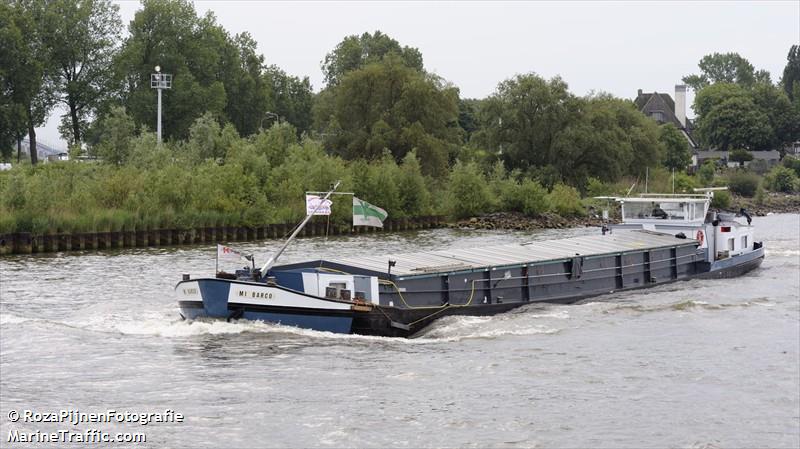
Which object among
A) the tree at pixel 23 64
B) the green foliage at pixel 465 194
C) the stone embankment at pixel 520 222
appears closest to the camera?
the stone embankment at pixel 520 222

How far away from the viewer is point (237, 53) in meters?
111

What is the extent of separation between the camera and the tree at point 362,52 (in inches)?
4670

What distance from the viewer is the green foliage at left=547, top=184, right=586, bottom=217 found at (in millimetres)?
80438

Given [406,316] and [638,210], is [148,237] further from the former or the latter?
[406,316]

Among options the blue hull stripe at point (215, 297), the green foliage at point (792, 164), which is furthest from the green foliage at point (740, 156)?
the blue hull stripe at point (215, 297)

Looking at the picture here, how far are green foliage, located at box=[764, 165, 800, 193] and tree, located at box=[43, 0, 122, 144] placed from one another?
76.7m

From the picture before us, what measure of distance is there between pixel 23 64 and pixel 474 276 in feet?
217

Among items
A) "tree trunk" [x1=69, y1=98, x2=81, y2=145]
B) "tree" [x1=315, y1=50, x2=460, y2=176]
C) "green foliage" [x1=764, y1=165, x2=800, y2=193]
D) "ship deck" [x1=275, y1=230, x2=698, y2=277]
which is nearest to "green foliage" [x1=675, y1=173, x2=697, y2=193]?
"tree" [x1=315, y1=50, x2=460, y2=176]

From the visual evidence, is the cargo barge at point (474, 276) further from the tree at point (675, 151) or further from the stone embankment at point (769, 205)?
the tree at point (675, 151)

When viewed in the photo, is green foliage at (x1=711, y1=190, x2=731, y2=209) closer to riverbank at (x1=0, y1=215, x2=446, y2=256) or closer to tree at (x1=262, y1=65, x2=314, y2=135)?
riverbank at (x1=0, y1=215, x2=446, y2=256)

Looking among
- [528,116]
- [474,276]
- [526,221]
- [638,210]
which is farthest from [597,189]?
[474,276]

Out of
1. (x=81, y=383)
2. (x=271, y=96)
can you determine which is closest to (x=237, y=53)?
(x=271, y=96)

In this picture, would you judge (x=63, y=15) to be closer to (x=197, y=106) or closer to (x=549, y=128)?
(x=197, y=106)

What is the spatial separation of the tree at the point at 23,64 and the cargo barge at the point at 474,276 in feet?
191
